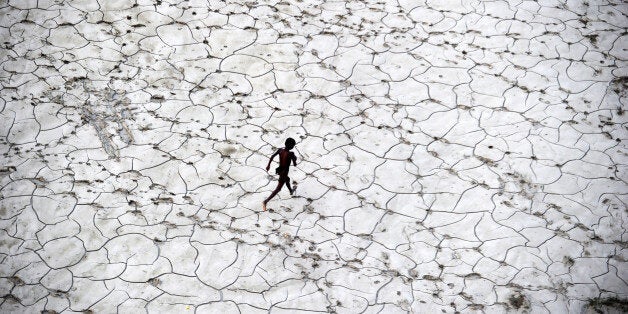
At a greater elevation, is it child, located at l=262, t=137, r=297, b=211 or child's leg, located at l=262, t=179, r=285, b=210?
child, located at l=262, t=137, r=297, b=211

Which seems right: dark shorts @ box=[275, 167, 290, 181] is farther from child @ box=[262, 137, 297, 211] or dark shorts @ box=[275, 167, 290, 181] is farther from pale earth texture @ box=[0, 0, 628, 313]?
pale earth texture @ box=[0, 0, 628, 313]

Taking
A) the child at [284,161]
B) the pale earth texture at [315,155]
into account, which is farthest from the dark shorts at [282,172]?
the pale earth texture at [315,155]

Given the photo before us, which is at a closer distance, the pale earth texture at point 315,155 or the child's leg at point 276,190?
the pale earth texture at point 315,155

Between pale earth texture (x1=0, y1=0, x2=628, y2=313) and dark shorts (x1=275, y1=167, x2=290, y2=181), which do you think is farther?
dark shorts (x1=275, y1=167, x2=290, y2=181)

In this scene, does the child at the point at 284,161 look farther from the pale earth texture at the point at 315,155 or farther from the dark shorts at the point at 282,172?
the pale earth texture at the point at 315,155

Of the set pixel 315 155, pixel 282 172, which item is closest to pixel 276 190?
pixel 282 172

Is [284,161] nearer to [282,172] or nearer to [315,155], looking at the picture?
[282,172]

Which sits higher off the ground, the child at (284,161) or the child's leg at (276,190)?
the child at (284,161)

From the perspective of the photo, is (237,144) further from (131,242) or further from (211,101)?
(131,242)

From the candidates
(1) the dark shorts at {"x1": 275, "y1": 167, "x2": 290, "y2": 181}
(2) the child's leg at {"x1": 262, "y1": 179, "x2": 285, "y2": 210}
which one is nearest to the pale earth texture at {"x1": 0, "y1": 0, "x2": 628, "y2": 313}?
(2) the child's leg at {"x1": 262, "y1": 179, "x2": 285, "y2": 210}
